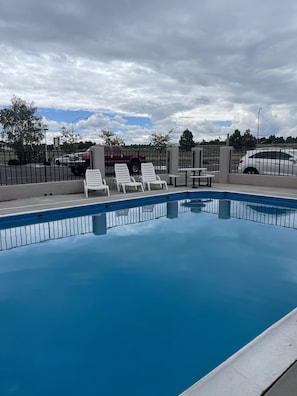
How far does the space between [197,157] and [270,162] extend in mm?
2969

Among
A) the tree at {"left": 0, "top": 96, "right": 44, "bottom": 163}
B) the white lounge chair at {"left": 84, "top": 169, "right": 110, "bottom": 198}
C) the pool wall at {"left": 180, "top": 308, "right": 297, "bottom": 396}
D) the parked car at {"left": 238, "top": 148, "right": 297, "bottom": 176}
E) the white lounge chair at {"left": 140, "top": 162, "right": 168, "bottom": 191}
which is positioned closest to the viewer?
the pool wall at {"left": 180, "top": 308, "right": 297, "bottom": 396}

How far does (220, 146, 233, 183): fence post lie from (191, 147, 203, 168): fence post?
906 mm

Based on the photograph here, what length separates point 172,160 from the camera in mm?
11969

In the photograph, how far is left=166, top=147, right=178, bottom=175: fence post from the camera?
1187 cm

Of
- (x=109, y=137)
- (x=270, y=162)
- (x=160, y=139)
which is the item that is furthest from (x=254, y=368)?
(x=160, y=139)

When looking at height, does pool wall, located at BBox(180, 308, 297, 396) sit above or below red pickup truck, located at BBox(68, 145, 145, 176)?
below

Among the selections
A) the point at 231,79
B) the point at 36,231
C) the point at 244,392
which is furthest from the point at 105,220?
the point at 231,79

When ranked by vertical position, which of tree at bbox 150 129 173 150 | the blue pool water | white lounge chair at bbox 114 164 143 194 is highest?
tree at bbox 150 129 173 150

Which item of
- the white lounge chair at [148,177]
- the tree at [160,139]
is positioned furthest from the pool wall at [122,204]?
the tree at [160,139]

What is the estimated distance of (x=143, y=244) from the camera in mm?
5891

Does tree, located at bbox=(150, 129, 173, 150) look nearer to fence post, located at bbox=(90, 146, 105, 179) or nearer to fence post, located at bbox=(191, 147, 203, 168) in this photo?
fence post, located at bbox=(191, 147, 203, 168)

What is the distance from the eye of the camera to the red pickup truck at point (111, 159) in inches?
562

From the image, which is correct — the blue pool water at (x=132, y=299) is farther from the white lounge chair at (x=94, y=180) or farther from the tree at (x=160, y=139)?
the tree at (x=160, y=139)

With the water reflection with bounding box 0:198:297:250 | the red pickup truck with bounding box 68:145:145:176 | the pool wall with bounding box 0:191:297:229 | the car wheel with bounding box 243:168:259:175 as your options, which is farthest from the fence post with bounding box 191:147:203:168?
the red pickup truck with bounding box 68:145:145:176
